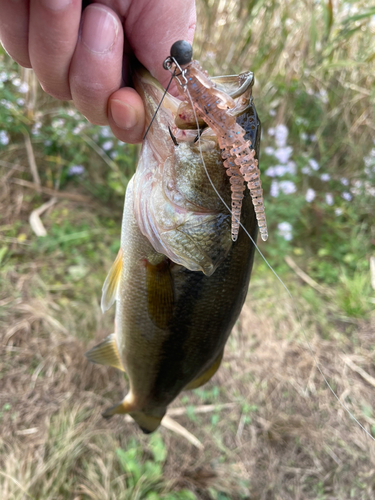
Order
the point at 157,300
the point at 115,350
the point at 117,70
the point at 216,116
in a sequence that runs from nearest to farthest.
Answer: the point at 216,116 → the point at 117,70 → the point at 157,300 → the point at 115,350

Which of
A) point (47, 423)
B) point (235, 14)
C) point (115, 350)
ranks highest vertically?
point (235, 14)

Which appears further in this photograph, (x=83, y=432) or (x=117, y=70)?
(x=83, y=432)

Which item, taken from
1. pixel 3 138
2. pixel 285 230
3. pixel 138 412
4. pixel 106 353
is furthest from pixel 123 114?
pixel 3 138

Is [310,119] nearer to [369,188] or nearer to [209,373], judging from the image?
[369,188]

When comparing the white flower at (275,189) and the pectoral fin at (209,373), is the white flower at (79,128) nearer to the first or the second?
the white flower at (275,189)

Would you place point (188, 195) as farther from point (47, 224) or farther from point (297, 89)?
point (297, 89)

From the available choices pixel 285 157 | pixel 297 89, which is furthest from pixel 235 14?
pixel 285 157
